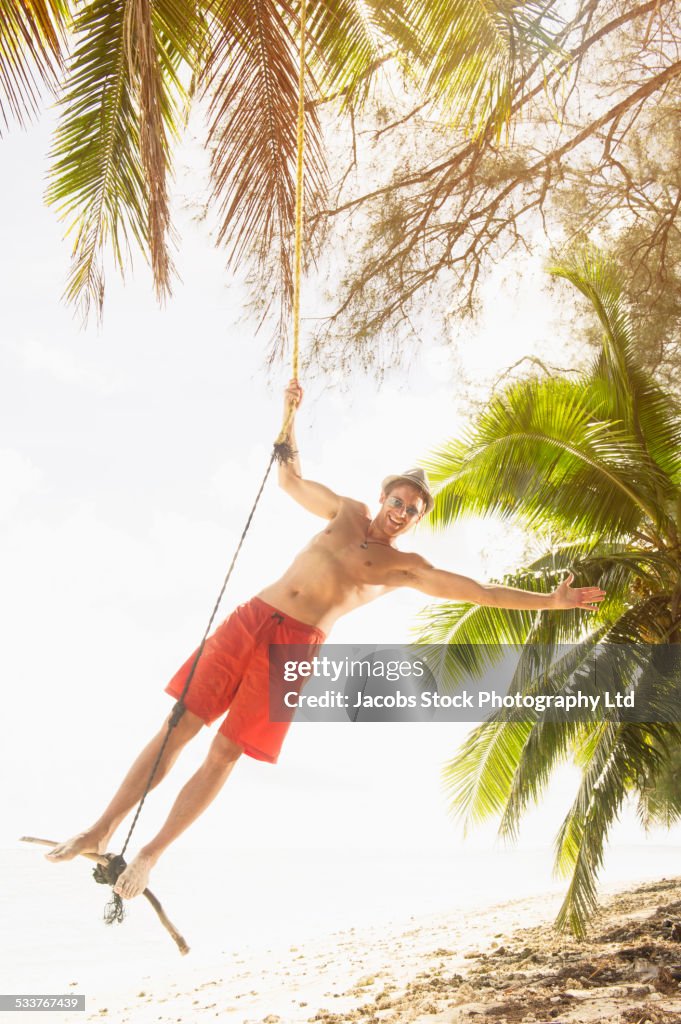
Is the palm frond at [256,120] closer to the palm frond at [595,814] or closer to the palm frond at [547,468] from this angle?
the palm frond at [547,468]

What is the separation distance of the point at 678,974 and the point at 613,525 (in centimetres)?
334

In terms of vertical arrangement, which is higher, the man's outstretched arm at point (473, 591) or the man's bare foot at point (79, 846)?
the man's outstretched arm at point (473, 591)

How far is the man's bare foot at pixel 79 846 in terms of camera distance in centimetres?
267

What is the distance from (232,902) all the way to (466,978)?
1613 cm

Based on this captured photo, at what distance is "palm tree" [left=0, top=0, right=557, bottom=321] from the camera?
341 centimetres

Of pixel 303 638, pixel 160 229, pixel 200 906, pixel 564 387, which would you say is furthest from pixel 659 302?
pixel 200 906

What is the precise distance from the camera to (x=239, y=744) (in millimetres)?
2895

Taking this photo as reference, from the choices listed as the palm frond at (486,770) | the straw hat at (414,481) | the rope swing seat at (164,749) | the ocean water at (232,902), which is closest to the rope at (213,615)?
the rope swing seat at (164,749)

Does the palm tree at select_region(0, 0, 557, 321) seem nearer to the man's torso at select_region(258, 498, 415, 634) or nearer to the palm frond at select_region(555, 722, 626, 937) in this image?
the man's torso at select_region(258, 498, 415, 634)

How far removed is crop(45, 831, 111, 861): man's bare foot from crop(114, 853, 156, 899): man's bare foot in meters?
0.14

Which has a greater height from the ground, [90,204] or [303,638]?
[90,204]

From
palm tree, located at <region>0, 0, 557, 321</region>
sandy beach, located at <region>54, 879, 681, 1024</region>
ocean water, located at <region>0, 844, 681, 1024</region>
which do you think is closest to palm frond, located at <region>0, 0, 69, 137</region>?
palm tree, located at <region>0, 0, 557, 321</region>

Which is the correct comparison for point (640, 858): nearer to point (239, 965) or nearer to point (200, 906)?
point (200, 906)

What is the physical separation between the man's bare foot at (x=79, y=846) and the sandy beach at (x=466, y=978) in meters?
4.62
